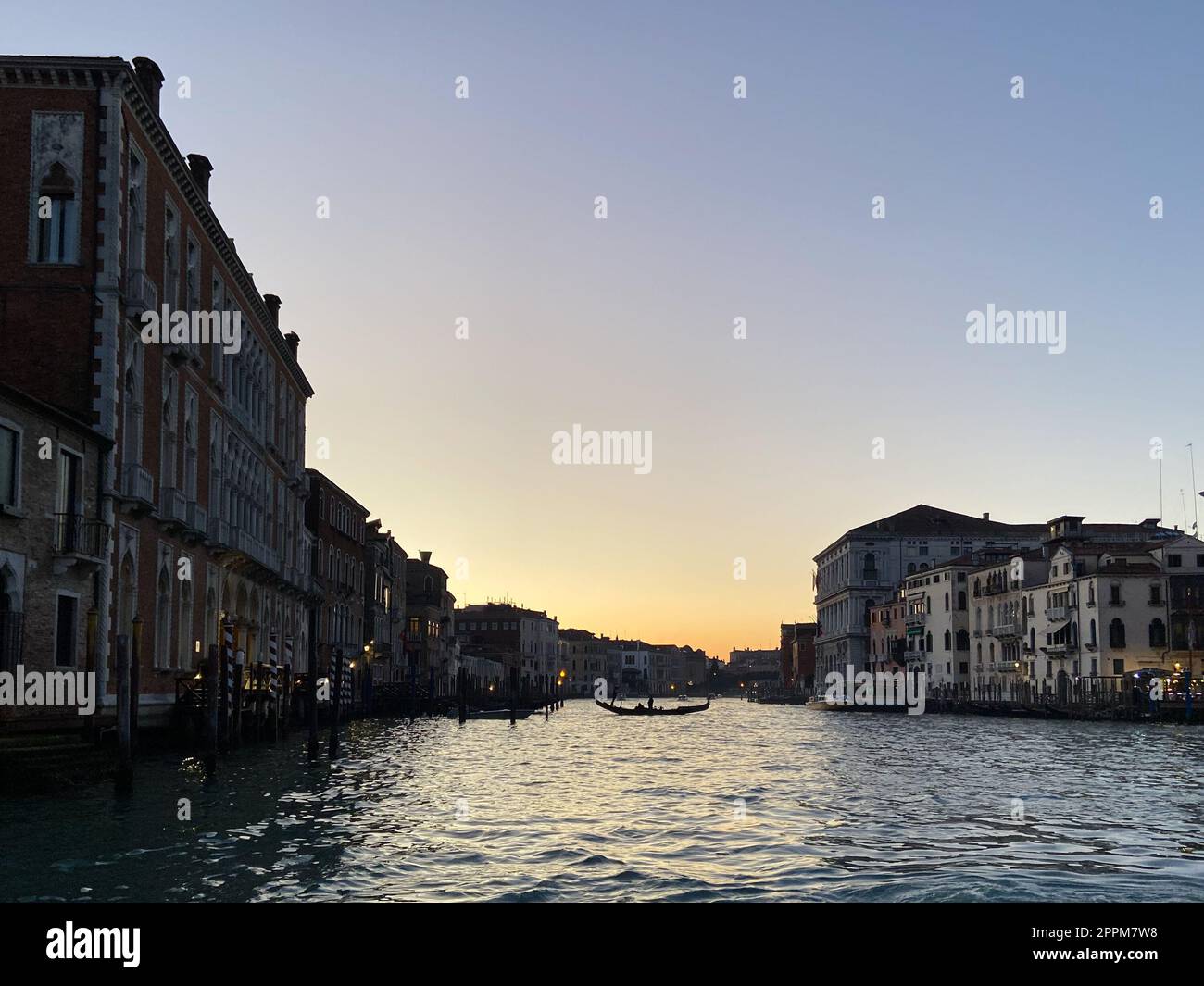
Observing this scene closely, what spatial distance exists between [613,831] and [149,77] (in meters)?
21.4

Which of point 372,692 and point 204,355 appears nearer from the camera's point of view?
point 204,355

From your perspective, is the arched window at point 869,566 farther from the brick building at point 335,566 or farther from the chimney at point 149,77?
the chimney at point 149,77

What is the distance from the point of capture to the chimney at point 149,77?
28.6 metres

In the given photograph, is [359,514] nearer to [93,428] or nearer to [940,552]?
[93,428]

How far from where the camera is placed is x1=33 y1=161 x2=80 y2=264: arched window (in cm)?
2605

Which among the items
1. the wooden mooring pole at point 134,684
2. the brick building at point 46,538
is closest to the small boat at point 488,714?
the wooden mooring pole at point 134,684

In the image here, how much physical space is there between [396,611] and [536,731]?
2726cm

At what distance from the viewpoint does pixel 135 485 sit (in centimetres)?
2652

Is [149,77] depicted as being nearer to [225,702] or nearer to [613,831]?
[225,702]

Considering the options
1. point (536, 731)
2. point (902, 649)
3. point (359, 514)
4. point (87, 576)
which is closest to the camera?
point (87, 576)
